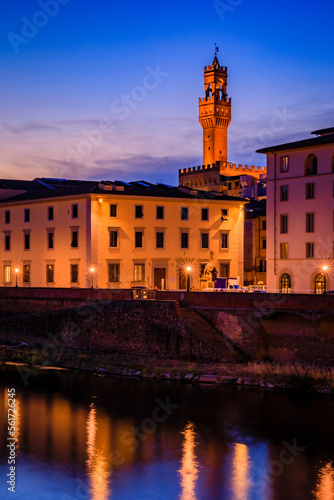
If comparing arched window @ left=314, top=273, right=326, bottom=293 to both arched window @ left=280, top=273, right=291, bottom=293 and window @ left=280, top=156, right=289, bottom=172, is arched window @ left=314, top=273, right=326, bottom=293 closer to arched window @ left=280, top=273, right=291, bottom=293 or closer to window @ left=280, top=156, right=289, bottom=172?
arched window @ left=280, top=273, right=291, bottom=293

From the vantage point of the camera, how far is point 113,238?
53969 millimetres

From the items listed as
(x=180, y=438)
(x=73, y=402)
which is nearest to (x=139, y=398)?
(x=73, y=402)

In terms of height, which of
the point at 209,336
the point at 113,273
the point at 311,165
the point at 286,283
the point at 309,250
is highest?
the point at 311,165

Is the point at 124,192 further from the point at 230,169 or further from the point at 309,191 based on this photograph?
the point at 230,169

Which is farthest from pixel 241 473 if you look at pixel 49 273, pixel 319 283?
pixel 49 273

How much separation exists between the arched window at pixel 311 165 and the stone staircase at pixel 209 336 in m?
14.9

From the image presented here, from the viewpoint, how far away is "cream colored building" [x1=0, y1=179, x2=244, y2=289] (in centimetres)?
5375

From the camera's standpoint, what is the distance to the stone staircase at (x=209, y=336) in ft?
124

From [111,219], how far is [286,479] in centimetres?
3235

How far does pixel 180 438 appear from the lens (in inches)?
1111

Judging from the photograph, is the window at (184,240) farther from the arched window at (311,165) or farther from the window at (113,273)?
the arched window at (311,165)

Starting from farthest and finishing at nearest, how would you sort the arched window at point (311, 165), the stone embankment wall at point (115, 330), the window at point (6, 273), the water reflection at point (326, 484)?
the window at point (6, 273)
the arched window at point (311, 165)
the stone embankment wall at point (115, 330)
the water reflection at point (326, 484)

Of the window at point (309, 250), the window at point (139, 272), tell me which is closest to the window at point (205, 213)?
the window at point (139, 272)

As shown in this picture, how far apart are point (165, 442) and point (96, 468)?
363 cm
